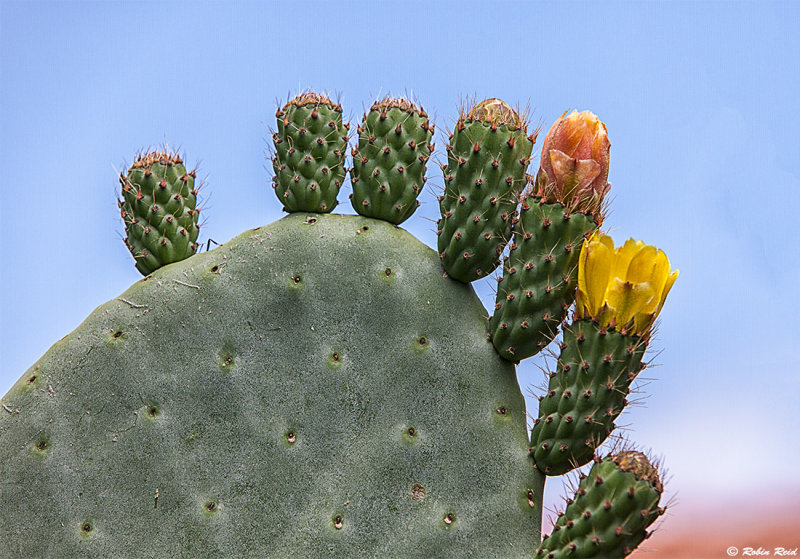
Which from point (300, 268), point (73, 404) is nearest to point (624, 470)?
point (300, 268)

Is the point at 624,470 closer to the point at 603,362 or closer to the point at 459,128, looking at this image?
the point at 603,362

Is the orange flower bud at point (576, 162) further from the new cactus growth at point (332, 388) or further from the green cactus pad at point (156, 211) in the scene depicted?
the green cactus pad at point (156, 211)

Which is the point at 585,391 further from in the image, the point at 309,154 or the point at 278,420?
the point at 309,154

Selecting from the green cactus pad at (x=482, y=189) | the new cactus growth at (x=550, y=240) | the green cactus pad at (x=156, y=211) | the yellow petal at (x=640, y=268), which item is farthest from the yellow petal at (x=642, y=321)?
the green cactus pad at (x=156, y=211)

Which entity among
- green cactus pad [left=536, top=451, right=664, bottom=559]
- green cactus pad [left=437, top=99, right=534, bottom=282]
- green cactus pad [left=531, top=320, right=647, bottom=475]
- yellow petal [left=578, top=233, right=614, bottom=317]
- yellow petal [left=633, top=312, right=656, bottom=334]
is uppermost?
green cactus pad [left=437, top=99, right=534, bottom=282]

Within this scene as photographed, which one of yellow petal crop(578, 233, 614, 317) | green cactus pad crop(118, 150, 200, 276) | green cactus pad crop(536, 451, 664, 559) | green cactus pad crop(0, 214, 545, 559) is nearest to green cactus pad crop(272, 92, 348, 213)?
green cactus pad crop(0, 214, 545, 559)

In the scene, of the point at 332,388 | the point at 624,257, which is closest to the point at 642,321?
the point at 624,257

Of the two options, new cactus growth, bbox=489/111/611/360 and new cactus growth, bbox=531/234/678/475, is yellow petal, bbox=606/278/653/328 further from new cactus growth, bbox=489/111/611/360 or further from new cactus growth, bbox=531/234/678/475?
new cactus growth, bbox=489/111/611/360
